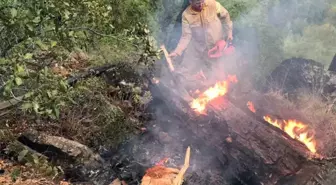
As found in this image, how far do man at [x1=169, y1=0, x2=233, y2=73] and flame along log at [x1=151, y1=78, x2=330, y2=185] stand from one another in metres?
2.33

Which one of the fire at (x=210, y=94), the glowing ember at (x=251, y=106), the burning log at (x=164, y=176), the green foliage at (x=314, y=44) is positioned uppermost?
the burning log at (x=164, y=176)

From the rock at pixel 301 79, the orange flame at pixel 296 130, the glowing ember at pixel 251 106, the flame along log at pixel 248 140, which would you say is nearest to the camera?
the flame along log at pixel 248 140

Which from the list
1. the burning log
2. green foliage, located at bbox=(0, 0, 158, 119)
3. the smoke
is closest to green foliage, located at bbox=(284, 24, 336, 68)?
the smoke

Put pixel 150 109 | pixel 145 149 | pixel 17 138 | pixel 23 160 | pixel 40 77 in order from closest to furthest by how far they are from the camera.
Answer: pixel 40 77 → pixel 23 160 → pixel 17 138 → pixel 145 149 → pixel 150 109

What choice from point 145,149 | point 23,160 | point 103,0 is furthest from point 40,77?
point 103,0

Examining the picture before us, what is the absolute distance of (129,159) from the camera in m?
5.89

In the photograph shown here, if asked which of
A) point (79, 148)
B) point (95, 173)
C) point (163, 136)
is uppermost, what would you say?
point (79, 148)

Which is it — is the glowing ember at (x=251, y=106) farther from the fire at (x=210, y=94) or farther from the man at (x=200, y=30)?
the man at (x=200, y=30)

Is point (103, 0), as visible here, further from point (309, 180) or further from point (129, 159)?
point (309, 180)

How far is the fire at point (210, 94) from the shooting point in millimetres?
6614

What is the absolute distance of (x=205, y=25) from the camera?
29.0 ft

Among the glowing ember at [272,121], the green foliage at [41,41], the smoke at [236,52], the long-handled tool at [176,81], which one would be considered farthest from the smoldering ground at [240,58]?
the green foliage at [41,41]

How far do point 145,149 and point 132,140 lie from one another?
1.06 feet

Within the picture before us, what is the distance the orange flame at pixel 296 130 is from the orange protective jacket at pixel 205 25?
3.30m
